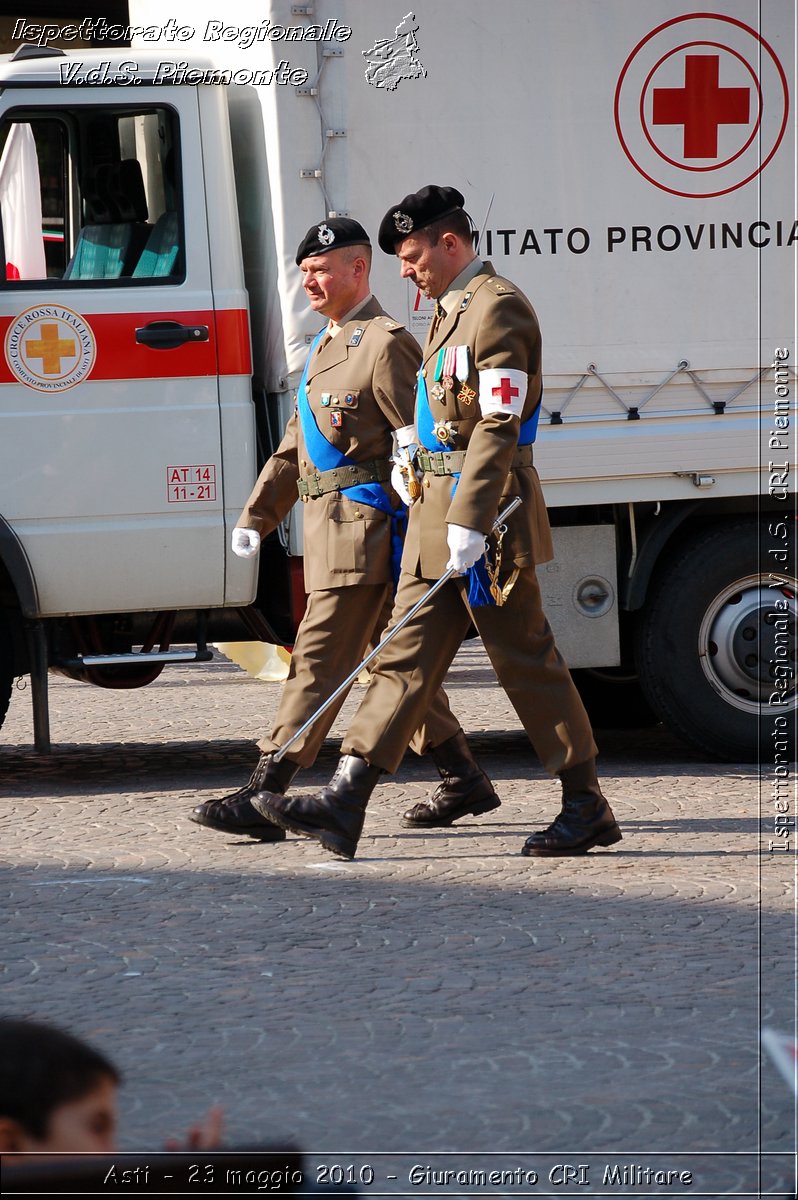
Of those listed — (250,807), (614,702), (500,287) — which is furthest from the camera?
(614,702)

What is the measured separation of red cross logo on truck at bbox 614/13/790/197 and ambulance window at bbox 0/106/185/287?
5.62 feet

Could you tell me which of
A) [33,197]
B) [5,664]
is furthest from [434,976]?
[33,197]

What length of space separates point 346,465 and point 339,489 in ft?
0.27

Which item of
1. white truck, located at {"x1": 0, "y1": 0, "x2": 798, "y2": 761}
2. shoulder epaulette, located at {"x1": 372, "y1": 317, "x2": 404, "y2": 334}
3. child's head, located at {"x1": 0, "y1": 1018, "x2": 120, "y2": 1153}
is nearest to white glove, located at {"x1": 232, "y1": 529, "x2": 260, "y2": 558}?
white truck, located at {"x1": 0, "y1": 0, "x2": 798, "y2": 761}

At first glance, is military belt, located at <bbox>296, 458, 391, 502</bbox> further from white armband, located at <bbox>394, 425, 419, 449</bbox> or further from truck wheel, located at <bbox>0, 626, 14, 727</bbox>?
truck wheel, located at <bbox>0, 626, 14, 727</bbox>

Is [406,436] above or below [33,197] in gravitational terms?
below

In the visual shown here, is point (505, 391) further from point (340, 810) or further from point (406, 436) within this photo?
point (340, 810)

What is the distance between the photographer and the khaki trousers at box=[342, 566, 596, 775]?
5180 millimetres

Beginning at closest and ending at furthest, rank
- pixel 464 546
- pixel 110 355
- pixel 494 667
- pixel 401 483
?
1. pixel 464 546
2. pixel 494 667
3. pixel 401 483
4. pixel 110 355

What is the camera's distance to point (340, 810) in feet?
16.9

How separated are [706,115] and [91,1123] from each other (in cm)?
559

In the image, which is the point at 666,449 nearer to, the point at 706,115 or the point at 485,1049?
the point at 706,115

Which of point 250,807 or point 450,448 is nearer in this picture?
point 450,448

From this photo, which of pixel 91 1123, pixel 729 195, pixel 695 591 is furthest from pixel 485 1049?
pixel 729 195
